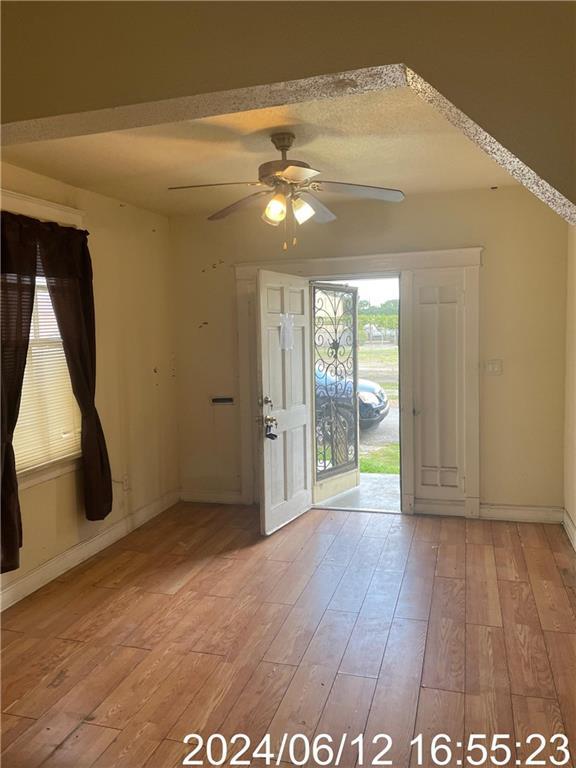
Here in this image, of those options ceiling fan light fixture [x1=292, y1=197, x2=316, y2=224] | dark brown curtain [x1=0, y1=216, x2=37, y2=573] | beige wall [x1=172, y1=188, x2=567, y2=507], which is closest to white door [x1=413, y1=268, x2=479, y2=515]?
beige wall [x1=172, y1=188, x2=567, y2=507]

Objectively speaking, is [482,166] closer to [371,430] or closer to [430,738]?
[430,738]

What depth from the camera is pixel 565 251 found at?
434 centimetres

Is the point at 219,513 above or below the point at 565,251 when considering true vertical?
below

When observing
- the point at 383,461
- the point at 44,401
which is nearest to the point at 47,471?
the point at 44,401

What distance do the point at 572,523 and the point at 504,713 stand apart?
2.17m

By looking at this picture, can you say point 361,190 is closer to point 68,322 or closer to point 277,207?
point 277,207

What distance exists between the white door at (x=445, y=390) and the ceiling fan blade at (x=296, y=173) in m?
1.92

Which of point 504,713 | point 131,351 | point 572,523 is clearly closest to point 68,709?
Result: point 504,713

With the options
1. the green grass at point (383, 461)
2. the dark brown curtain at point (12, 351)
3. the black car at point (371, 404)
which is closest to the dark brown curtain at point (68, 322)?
the dark brown curtain at point (12, 351)

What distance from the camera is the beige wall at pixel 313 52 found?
4.92ft

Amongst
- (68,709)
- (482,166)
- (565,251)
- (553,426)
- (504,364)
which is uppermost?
(482,166)

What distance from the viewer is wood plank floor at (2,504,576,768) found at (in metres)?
2.27

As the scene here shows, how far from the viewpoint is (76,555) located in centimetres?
396

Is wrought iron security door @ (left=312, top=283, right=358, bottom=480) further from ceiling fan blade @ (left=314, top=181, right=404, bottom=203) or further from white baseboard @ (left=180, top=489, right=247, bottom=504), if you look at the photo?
ceiling fan blade @ (left=314, top=181, right=404, bottom=203)
